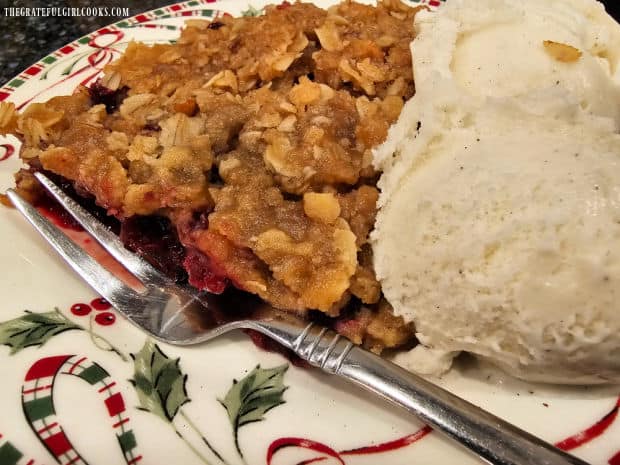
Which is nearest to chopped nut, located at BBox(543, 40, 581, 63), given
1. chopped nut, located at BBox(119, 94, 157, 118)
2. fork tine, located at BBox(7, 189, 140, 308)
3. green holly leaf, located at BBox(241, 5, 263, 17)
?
chopped nut, located at BBox(119, 94, 157, 118)

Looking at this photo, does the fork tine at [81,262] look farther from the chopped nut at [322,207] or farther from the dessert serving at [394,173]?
the chopped nut at [322,207]

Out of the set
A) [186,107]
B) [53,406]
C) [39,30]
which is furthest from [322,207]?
[39,30]

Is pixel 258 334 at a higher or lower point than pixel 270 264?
lower

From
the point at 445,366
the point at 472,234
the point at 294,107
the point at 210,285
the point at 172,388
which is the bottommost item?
the point at 445,366

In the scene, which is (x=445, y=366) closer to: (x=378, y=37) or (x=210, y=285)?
(x=210, y=285)

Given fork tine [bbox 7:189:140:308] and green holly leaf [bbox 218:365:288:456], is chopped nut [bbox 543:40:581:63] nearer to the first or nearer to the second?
green holly leaf [bbox 218:365:288:456]

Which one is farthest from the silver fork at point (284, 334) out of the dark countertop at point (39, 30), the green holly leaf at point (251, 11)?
the dark countertop at point (39, 30)

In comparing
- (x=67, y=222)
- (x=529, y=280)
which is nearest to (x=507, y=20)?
(x=529, y=280)
